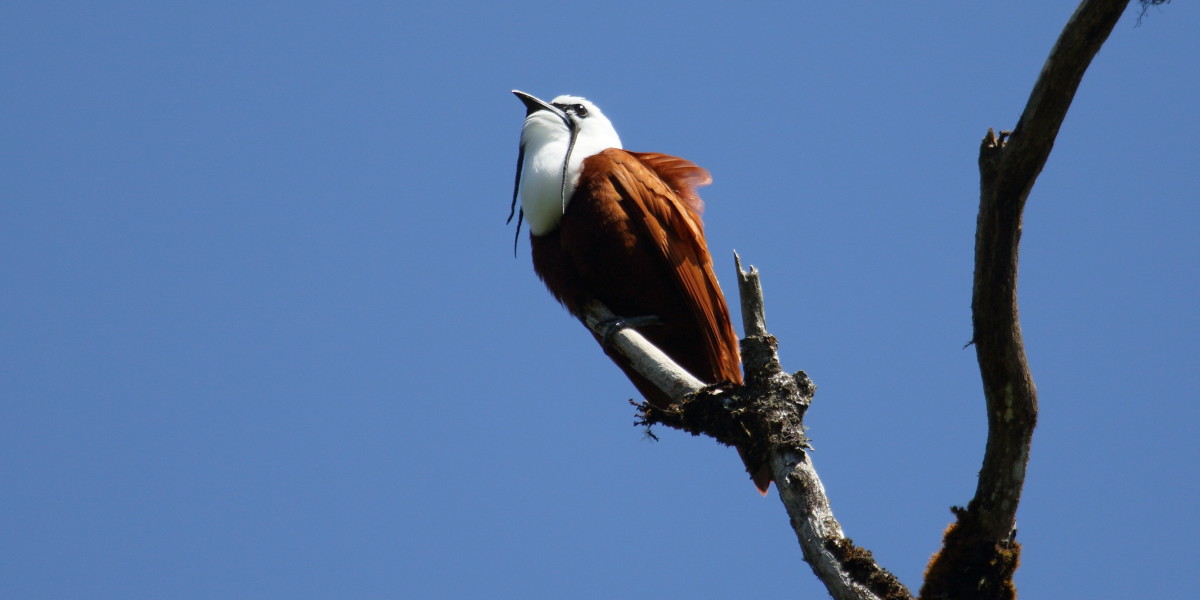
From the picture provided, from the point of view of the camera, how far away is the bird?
17.4ft

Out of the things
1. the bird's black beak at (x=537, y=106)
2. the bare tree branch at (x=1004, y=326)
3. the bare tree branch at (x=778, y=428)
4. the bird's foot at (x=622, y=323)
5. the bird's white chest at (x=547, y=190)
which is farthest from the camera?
the bird's black beak at (x=537, y=106)

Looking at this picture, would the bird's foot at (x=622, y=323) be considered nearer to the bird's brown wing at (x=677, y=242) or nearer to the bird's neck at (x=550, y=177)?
the bird's brown wing at (x=677, y=242)

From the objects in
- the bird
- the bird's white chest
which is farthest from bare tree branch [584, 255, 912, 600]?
the bird's white chest

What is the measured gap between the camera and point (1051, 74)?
9.97 feet

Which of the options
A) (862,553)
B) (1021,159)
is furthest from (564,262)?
Answer: (1021,159)

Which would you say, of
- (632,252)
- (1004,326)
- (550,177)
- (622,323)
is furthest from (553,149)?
(1004,326)

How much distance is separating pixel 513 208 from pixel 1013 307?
345 centimetres

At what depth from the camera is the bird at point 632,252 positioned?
5.31m

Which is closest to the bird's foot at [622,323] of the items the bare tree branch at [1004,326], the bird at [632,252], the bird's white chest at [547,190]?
the bird at [632,252]

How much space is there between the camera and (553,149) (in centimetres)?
591

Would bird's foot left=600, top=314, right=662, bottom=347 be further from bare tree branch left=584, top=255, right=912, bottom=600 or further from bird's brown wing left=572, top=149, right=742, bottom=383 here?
bare tree branch left=584, top=255, right=912, bottom=600

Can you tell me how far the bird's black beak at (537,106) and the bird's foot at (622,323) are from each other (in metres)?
1.42

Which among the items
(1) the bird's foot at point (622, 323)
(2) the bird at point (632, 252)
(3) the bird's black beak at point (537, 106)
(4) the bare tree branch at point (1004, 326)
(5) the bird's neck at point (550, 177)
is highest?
(3) the bird's black beak at point (537, 106)

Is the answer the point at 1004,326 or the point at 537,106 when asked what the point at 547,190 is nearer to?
the point at 537,106
